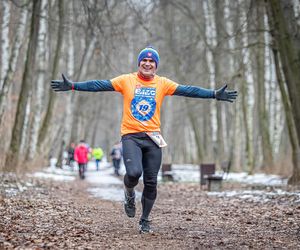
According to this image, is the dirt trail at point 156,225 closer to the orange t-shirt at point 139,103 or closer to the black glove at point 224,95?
the orange t-shirt at point 139,103

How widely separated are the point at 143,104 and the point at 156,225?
6.17 ft

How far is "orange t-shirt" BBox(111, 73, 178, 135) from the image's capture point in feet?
24.0

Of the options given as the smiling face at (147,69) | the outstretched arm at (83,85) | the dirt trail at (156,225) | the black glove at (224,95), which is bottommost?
the dirt trail at (156,225)

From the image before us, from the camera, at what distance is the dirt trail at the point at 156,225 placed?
20.9ft

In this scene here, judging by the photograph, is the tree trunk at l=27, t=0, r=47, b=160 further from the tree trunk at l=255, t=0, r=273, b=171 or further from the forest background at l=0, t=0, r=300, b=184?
the tree trunk at l=255, t=0, r=273, b=171

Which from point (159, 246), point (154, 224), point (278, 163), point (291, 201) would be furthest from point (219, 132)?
point (159, 246)

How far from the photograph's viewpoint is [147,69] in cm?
741

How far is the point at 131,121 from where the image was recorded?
24.0 feet

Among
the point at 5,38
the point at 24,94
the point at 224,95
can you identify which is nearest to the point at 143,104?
the point at 224,95

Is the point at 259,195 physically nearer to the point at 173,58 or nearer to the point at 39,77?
the point at 39,77

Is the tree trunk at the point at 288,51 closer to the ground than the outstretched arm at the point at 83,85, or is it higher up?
higher up

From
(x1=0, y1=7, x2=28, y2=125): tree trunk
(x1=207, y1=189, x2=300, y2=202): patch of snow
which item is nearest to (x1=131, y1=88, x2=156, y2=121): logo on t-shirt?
(x1=207, y1=189, x2=300, y2=202): patch of snow

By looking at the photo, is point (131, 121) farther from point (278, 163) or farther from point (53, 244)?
point (278, 163)

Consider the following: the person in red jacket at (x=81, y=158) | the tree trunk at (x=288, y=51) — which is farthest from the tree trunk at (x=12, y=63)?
the person in red jacket at (x=81, y=158)
